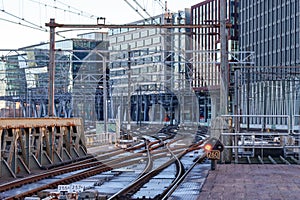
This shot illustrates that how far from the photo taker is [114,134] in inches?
1581

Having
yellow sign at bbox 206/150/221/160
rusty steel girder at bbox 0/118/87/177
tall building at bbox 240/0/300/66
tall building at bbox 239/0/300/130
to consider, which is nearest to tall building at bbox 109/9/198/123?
tall building at bbox 240/0/300/66

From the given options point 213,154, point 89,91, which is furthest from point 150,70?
point 213,154

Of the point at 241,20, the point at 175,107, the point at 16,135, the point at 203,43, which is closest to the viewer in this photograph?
the point at 16,135

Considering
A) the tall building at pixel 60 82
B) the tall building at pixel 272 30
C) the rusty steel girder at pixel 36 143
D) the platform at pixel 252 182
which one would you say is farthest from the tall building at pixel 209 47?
the platform at pixel 252 182

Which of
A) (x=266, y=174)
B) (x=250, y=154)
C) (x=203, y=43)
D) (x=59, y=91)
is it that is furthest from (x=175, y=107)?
(x=266, y=174)

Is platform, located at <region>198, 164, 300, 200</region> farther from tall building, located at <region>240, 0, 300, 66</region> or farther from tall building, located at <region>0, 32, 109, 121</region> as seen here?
tall building, located at <region>240, 0, 300, 66</region>

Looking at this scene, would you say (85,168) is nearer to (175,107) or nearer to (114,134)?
(114,134)

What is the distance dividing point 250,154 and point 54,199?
1323 centimetres

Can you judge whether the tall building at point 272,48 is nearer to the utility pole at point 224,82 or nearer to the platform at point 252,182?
the utility pole at point 224,82

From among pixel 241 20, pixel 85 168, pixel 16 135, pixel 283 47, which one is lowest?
pixel 85 168

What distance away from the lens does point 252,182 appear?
47.6 ft

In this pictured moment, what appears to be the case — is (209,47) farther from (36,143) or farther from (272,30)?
(36,143)

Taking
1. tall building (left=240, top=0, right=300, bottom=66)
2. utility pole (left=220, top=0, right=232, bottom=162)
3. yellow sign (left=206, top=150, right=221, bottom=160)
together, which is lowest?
yellow sign (left=206, top=150, right=221, bottom=160)

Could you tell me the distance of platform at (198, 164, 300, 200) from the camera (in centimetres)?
1220
